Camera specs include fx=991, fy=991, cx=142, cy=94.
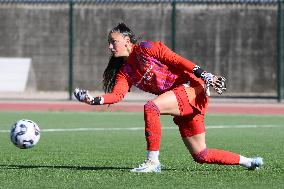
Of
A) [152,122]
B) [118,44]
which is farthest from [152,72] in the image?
[152,122]

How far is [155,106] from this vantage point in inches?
414

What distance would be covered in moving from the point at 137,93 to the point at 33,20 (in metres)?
5.61

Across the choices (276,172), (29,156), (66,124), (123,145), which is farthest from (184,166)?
(66,124)

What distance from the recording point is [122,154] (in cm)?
1355

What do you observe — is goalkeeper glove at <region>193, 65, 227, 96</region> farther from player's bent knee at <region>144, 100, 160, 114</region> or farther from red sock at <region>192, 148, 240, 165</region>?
red sock at <region>192, 148, 240, 165</region>

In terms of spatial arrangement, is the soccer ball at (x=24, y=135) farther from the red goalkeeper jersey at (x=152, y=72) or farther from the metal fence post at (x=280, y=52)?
the metal fence post at (x=280, y=52)

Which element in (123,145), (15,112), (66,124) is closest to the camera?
(123,145)

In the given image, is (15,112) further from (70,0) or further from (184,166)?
(184,166)

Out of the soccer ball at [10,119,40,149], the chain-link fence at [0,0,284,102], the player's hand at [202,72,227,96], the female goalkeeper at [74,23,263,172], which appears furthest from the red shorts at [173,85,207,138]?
the chain-link fence at [0,0,284,102]

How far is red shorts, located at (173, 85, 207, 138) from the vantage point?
10.7m

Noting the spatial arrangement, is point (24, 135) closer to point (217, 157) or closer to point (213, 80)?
point (217, 157)

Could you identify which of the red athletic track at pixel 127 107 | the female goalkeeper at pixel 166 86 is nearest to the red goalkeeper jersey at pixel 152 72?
the female goalkeeper at pixel 166 86

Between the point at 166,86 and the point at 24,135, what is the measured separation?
1.72 metres

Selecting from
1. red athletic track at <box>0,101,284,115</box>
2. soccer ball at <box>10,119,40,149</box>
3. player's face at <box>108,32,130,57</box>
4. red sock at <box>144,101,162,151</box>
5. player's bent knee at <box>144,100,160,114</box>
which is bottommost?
red athletic track at <box>0,101,284,115</box>
